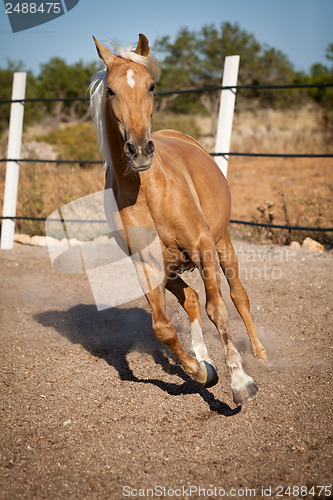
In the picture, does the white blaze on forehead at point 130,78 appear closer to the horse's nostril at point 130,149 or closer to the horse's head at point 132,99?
the horse's head at point 132,99

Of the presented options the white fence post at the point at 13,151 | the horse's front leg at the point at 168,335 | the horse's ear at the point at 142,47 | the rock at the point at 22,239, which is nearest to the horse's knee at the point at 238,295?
the horse's front leg at the point at 168,335

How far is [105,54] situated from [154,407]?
2.13 m

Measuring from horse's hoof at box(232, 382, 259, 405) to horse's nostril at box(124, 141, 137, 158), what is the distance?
1400 mm

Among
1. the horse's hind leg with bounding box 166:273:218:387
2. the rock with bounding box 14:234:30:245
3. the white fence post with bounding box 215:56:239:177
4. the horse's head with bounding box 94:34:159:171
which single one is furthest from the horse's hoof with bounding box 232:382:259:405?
the rock with bounding box 14:234:30:245

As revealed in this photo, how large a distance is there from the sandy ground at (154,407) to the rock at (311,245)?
3.64 ft

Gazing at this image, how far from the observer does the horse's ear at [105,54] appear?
266cm

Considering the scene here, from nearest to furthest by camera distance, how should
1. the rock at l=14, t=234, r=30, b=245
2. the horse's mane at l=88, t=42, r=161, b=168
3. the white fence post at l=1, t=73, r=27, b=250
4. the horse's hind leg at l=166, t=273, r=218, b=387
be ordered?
the horse's mane at l=88, t=42, r=161, b=168, the horse's hind leg at l=166, t=273, r=218, b=387, the white fence post at l=1, t=73, r=27, b=250, the rock at l=14, t=234, r=30, b=245

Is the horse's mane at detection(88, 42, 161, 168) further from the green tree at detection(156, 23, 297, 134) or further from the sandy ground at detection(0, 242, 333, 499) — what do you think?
the green tree at detection(156, 23, 297, 134)

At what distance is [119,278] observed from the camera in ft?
19.1

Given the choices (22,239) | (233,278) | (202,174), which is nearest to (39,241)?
(22,239)

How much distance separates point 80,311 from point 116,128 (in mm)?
2706

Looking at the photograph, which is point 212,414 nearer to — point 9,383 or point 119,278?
point 9,383

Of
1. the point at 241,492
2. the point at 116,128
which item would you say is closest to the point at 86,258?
the point at 116,128

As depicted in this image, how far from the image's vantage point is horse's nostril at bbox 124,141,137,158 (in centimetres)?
230
